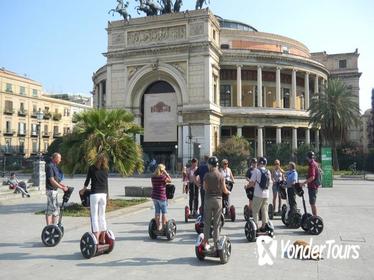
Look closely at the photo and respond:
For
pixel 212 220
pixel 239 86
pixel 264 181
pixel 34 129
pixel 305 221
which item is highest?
pixel 239 86

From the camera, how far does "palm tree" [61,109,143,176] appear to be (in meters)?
→ 16.7

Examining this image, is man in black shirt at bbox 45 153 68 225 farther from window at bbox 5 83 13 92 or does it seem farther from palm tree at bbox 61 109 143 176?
window at bbox 5 83 13 92

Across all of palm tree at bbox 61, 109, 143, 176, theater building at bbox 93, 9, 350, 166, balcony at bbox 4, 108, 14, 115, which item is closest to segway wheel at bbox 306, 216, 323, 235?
palm tree at bbox 61, 109, 143, 176

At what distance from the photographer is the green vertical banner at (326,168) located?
2886cm

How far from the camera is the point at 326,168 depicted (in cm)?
2886

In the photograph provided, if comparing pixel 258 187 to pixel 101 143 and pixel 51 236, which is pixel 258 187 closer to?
pixel 51 236

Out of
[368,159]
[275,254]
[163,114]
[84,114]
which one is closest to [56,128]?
[163,114]

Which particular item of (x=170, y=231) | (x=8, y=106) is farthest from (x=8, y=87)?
(x=170, y=231)

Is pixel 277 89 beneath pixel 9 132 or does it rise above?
above

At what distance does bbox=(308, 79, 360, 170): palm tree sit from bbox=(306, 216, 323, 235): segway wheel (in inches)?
1405

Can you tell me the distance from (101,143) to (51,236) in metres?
7.46

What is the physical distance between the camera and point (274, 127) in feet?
179

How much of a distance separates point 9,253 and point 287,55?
50717mm

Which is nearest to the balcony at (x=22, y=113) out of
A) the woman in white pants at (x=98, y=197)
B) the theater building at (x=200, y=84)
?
the theater building at (x=200, y=84)
